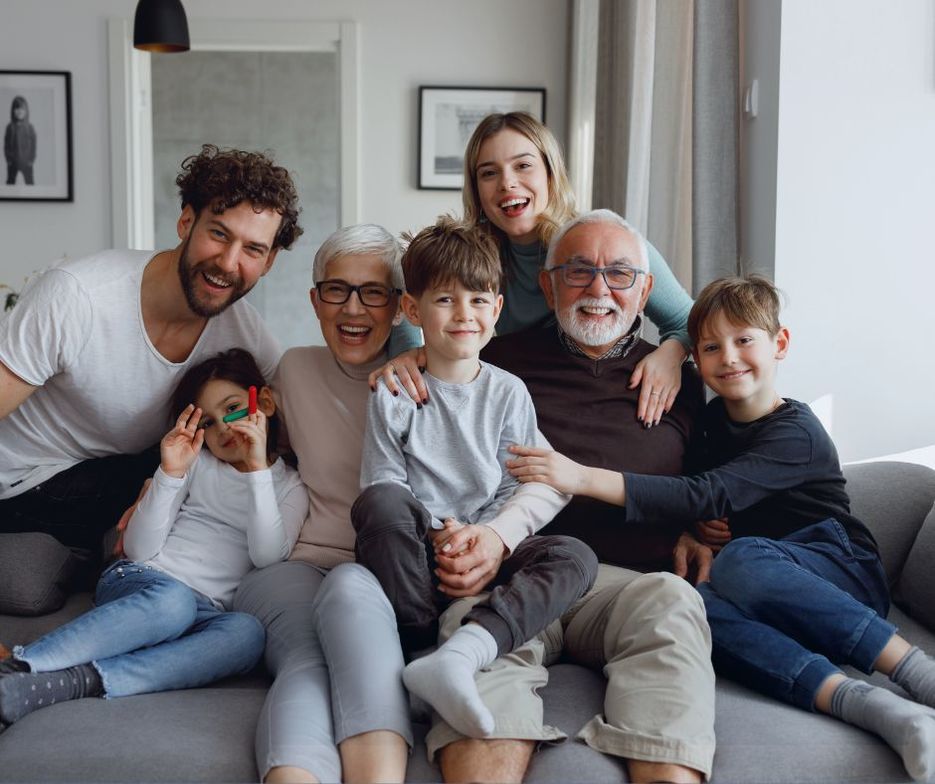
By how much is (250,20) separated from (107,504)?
3.92m

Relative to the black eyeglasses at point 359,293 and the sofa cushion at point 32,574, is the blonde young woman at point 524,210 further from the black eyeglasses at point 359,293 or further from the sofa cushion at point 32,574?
the sofa cushion at point 32,574

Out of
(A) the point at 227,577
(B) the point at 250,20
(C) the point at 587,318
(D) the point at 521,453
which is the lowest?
(A) the point at 227,577

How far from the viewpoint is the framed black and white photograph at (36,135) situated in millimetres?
5375

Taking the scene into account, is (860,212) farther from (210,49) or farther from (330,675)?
(210,49)

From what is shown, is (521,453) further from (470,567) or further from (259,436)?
(259,436)

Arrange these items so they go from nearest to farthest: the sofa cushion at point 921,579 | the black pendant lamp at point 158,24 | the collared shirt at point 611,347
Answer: the sofa cushion at point 921,579, the collared shirt at point 611,347, the black pendant lamp at point 158,24

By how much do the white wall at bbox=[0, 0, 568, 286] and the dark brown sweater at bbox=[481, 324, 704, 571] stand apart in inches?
133

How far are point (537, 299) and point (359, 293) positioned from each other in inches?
22.5

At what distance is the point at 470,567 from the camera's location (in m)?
1.76

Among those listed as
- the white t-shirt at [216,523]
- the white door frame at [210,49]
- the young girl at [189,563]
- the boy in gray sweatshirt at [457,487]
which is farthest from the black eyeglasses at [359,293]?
the white door frame at [210,49]

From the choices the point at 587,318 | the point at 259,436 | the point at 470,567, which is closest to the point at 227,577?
the point at 259,436

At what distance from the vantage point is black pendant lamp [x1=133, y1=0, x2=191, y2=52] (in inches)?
144

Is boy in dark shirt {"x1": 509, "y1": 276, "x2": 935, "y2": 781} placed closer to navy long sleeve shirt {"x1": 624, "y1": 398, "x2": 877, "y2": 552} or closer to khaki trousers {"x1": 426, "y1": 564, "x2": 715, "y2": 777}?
navy long sleeve shirt {"x1": 624, "y1": 398, "x2": 877, "y2": 552}

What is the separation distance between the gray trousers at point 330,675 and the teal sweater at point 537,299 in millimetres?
743
